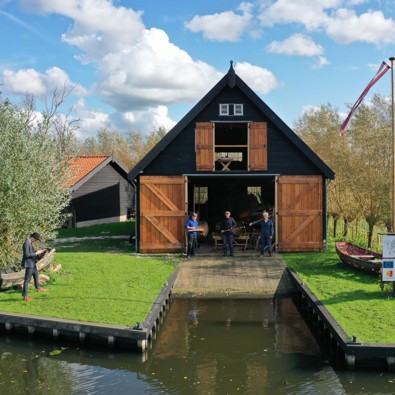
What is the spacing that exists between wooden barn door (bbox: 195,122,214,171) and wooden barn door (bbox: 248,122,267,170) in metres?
1.44

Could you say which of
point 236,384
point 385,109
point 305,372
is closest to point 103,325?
point 236,384

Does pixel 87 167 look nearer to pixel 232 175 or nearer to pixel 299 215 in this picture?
pixel 232 175

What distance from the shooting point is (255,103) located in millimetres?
17297

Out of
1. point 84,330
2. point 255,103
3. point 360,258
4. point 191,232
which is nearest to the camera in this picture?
point 84,330

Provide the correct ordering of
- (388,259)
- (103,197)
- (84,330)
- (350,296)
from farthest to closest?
(103,197), (350,296), (388,259), (84,330)

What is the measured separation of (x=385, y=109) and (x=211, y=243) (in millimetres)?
11237

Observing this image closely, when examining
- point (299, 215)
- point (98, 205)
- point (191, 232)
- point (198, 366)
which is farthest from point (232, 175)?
point (98, 205)

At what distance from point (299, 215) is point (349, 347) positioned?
32.1 ft

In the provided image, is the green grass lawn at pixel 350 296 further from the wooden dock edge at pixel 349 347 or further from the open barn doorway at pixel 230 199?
the open barn doorway at pixel 230 199

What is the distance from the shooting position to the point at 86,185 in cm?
2897

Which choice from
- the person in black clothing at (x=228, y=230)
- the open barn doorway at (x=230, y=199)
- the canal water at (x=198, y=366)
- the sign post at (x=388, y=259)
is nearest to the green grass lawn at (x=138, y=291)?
the sign post at (x=388, y=259)

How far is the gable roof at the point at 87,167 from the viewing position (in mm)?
26812

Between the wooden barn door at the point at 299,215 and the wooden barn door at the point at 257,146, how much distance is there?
0.97m

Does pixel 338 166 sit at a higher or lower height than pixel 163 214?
higher
